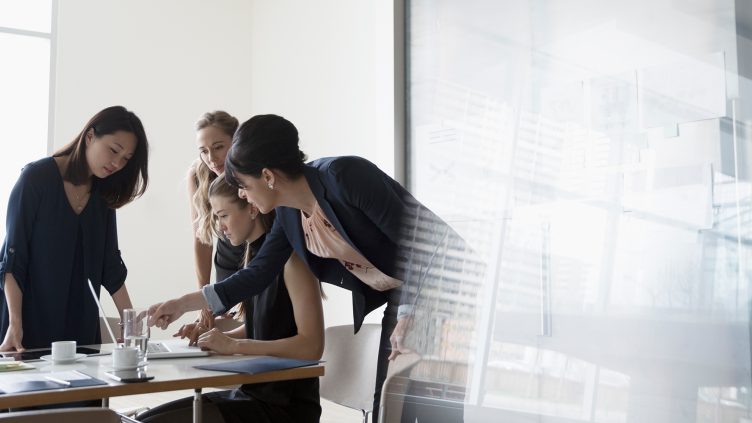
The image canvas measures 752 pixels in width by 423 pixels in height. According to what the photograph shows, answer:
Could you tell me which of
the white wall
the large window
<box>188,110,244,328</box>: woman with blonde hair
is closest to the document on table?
<box>188,110,244,328</box>: woman with blonde hair

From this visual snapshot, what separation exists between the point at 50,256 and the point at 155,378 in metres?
0.91

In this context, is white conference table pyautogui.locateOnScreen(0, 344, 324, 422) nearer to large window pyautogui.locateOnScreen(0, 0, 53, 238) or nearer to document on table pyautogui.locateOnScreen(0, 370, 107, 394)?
document on table pyautogui.locateOnScreen(0, 370, 107, 394)

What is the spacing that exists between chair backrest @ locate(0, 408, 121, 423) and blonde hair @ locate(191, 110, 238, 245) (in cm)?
123

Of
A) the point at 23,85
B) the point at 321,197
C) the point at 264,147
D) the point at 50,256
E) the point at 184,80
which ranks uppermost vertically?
the point at 184,80

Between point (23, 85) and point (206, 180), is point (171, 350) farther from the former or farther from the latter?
point (23, 85)

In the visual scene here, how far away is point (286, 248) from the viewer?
1841 mm

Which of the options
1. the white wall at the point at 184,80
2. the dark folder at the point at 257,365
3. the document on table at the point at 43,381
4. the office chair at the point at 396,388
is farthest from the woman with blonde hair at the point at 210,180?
the white wall at the point at 184,80

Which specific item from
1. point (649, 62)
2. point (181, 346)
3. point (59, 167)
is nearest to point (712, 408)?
point (649, 62)

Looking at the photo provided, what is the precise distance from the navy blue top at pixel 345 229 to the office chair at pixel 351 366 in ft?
1.69

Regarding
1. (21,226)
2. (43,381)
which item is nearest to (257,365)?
(43,381)

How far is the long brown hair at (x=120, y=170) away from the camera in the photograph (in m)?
2.22

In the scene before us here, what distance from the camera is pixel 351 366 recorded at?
7.48 ft

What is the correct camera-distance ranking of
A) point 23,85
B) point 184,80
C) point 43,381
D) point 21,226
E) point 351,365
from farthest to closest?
point 184,80 < point 23,85 < point 351,365 < point 21,226 < point 43,381

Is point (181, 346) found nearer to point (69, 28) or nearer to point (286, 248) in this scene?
point (286, 248)
